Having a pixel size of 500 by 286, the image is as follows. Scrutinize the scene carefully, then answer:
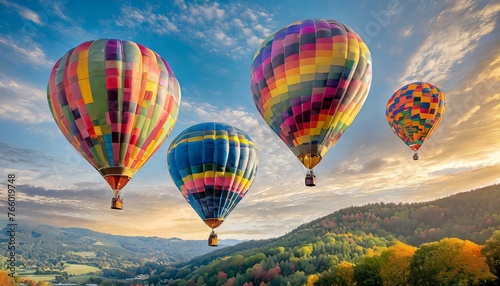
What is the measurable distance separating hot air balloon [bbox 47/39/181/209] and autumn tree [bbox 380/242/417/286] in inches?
1681

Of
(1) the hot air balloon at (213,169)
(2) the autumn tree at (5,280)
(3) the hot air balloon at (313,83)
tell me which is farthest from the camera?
(2) the autumn tree at (5,280)

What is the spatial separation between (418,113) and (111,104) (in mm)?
32883

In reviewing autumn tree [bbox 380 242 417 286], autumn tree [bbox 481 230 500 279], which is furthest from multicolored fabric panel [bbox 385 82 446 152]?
autumn tree [bbox 380 242 417 286]

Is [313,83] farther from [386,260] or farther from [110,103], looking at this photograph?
[386,260]

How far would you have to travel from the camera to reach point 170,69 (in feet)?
86.1

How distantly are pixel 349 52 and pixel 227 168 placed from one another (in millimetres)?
Result: 13258

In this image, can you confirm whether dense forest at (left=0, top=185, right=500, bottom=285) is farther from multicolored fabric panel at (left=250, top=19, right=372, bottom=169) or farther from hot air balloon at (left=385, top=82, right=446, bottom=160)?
multicolored fabric panel at (left=250, top=19, right=372, bottom=169)

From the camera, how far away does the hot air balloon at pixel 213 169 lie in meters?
31.9

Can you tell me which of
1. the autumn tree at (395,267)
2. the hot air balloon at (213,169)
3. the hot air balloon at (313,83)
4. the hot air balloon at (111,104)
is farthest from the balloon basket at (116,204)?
the autumn tree at (395,267)

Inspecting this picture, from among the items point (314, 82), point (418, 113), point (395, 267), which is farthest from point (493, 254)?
point (314, 82)

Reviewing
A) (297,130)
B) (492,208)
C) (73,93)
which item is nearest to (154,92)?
(73,93)

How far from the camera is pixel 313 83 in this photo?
82.3 ft

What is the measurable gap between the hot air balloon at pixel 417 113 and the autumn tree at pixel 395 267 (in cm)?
1998

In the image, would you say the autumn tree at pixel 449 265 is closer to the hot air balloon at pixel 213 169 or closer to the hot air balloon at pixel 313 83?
the hot air balloon at pixel 213 169
